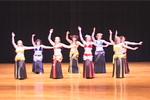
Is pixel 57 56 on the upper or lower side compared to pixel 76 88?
upper

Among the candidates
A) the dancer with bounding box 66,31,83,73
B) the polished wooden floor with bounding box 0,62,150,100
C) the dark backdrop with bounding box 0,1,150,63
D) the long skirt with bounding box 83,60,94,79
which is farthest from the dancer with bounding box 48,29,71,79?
the dark backdrop with bounding box 0,1,150,63

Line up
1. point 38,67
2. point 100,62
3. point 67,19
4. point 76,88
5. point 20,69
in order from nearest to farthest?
point 76,88, point 20,69, point 100,62, point 38,67, point 67,19

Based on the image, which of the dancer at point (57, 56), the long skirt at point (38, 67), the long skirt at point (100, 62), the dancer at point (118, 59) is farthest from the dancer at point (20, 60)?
the long skirt at point (100, 62)

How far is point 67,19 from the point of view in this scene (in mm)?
23078

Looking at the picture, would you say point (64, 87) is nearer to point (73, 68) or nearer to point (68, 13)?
point (73, 68)

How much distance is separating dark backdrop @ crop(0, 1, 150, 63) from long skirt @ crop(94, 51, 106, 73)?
467 cm

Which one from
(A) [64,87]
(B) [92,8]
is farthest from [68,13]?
(A) [64,87]

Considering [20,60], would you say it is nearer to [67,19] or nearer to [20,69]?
[20,69]

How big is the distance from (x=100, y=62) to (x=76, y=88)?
4.25 m

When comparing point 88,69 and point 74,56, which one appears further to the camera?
point 74,56

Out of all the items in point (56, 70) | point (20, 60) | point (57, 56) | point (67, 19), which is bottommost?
point (56, 70)

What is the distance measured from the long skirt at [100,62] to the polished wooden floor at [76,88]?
420 millimetres

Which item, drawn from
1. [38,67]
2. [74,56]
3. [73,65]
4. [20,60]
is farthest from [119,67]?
[38,67]

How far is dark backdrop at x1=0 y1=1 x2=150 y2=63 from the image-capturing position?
74.4 ft
